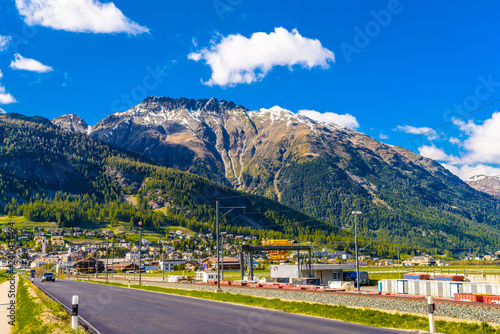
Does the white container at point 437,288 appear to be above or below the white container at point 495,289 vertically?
below

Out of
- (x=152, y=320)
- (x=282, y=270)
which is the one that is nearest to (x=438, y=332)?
(x=152, y=320)

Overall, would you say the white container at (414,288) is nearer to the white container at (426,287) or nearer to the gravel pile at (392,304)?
the white container at (426,287)

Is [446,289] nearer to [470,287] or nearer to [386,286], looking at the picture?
[470,287]

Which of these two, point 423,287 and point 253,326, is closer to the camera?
point 253,326

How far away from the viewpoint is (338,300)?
125 feet

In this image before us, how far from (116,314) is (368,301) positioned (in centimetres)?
2011

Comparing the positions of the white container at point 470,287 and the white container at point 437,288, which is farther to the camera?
the white container at point 437,288

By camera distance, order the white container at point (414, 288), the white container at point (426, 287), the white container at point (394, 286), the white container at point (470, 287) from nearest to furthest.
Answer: the white container at point (470, 287) < the white container at point (426, 287) < the white container at point (414, 288) < the white container at point (394, 286)

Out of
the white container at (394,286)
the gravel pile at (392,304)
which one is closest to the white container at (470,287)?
the white container at (394,286)

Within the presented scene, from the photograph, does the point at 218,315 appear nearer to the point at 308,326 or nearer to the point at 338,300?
the point at 308,326

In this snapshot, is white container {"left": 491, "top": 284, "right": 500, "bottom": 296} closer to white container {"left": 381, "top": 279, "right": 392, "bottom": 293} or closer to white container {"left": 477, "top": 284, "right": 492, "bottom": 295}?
white container {"left": 477, "top": 284, "right": 492, "bottom": 295}

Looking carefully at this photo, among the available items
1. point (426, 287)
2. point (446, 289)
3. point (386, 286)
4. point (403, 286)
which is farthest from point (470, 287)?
point (386, 286)

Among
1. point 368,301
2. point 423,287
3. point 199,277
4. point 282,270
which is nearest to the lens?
point 368,301

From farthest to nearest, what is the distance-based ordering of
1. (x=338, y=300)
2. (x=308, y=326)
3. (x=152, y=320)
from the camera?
(x=338, y=300) → (x=152, y=320) → (x=308, y=326)
